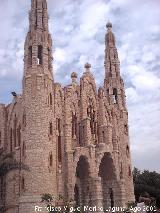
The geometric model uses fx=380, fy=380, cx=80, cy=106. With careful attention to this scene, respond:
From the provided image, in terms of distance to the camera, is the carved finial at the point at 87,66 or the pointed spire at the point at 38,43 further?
the carved finial at the point at 87,66

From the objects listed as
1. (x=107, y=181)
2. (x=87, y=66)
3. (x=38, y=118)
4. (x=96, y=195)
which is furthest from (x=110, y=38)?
(x=96, y=195)

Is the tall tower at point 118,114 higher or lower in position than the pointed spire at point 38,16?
lower

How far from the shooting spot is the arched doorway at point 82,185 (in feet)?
107

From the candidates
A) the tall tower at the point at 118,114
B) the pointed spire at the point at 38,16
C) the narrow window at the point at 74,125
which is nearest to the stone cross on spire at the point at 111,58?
the tall tower at the point at 118,114

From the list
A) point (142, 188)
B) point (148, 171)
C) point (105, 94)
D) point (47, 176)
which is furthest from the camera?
point (148, 171)

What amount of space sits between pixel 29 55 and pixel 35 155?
893cm

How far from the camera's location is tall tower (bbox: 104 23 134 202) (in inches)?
1443

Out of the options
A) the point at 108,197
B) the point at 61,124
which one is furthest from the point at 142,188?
the point at 61,124

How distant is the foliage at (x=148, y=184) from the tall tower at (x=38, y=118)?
20016 mm

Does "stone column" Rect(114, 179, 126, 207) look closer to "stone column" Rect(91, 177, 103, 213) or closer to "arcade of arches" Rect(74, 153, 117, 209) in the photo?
"arcade of arches" Rect(74, 153, 117, 209)

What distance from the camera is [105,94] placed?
40.2 metres

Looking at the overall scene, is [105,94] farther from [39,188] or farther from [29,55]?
[39,188]

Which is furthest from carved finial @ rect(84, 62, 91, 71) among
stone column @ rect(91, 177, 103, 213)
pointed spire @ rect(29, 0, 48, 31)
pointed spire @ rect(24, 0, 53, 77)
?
stone column @ rect(91, 177, 103, 213)

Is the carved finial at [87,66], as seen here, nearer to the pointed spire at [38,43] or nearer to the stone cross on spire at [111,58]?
the stone cross on spire at [111,58]
